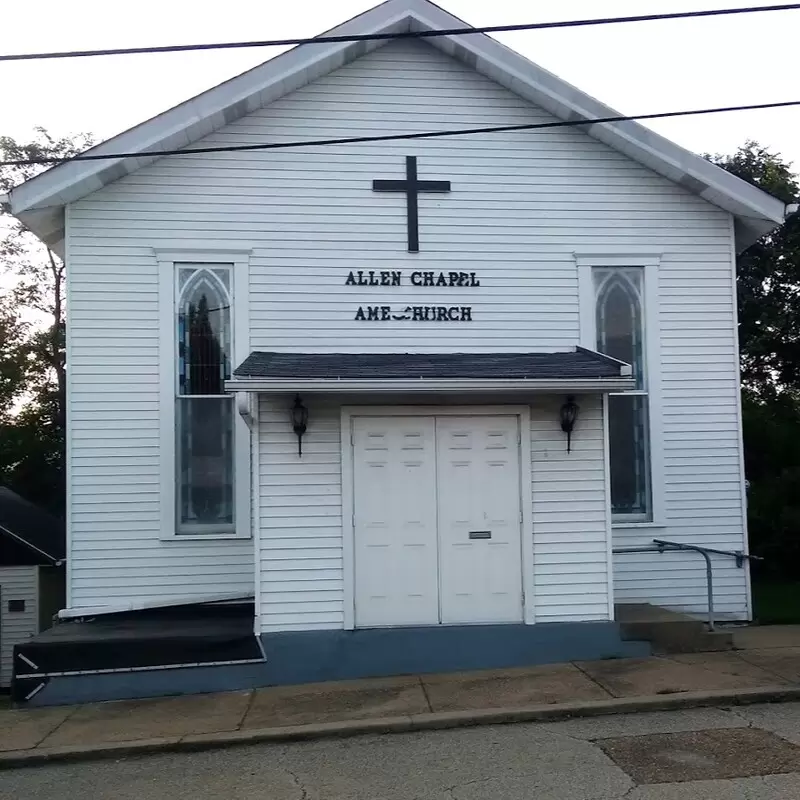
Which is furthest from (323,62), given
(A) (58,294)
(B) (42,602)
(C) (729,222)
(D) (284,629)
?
(A) (58,294)

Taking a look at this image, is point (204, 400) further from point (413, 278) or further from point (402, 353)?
point (413, 278)

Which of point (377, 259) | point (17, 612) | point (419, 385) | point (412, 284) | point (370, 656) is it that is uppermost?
point (377, 259)

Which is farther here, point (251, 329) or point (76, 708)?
point (251, 329)

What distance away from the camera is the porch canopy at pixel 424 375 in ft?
27.6

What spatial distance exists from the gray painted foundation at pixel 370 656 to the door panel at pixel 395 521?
0.80 ft

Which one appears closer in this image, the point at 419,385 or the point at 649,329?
the point at 419,385

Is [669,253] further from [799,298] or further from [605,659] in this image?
[799,298]

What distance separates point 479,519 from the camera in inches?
360

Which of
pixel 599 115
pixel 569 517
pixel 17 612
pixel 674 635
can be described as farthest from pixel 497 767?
pixel 17 612

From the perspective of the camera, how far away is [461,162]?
1071cm

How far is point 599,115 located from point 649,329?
2.51m

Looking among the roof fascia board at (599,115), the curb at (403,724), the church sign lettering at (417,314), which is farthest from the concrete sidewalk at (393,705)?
the roof fascia board at (599,115)

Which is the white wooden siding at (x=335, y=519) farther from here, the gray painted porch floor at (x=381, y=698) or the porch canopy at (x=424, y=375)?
the gray painted porch floor at (x=381, y=698)

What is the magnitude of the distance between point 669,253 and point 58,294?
19.4 metres
